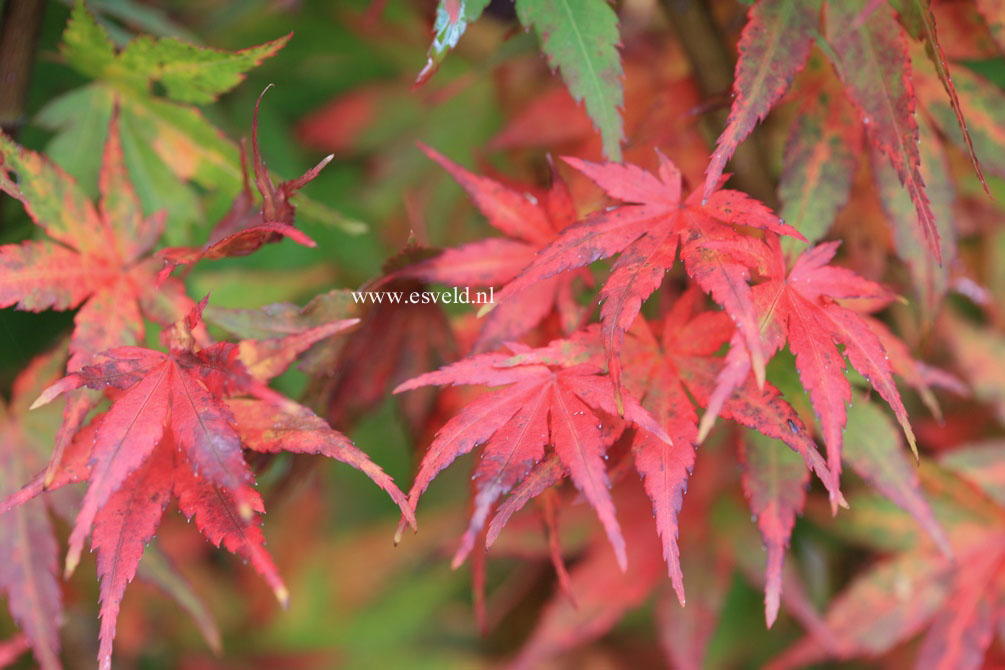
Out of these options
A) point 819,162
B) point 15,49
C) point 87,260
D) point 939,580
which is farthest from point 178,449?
point 939,580

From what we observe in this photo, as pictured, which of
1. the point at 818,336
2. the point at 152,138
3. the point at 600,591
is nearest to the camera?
the point at 818,336

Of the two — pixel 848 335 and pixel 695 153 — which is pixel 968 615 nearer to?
pixel 848 335

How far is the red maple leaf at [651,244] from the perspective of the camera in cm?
44

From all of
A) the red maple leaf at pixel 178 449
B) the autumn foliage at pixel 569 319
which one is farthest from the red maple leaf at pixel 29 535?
the red maple leaf at pixel 178 449

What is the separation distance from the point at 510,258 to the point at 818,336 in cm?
23

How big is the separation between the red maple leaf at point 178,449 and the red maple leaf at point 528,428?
0.05 m

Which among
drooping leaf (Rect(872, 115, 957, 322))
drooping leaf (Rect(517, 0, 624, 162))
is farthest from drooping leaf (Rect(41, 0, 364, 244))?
drooping leaf (Rect(872, 115, 957, 322))

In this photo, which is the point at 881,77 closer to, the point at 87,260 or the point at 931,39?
the point at 931,39

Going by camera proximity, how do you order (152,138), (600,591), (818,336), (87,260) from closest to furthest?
1. (818,336)
2. (87,260)
3. (152,138)
4. (600,591)

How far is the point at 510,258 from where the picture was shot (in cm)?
58

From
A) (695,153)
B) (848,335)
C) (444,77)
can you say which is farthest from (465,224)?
(848,335)

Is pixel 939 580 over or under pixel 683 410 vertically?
under

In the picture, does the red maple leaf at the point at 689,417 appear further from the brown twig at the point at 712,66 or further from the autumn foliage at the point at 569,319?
the brown twig at the point at 712,66

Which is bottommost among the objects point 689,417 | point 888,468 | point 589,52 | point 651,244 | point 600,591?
point 600,591
